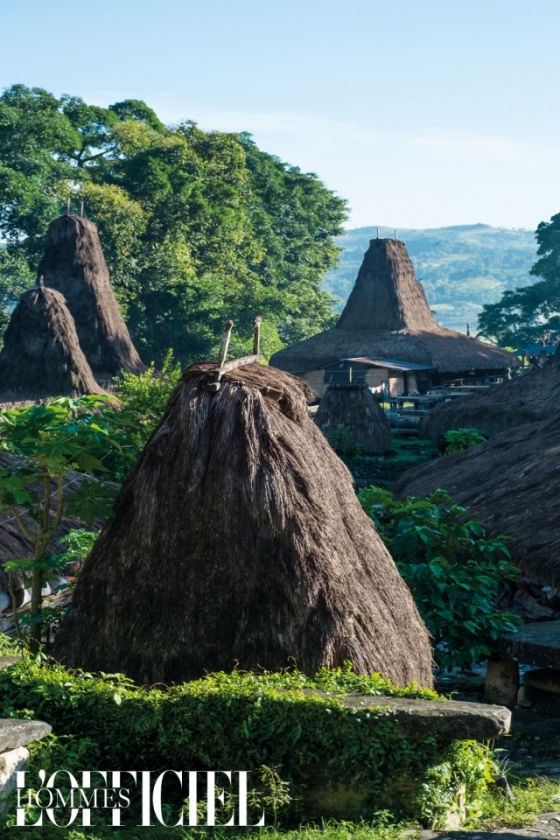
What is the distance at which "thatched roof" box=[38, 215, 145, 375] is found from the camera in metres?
30.1

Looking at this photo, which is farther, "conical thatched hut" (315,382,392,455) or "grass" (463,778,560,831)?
"conical thatched hut" (315,382,392,455)

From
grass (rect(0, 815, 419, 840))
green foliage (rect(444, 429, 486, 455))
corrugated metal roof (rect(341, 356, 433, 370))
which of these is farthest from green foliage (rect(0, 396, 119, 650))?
corrugated metal roof (rect(341, 356, 433, 370))

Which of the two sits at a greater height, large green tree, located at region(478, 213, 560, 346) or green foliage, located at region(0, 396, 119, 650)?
large green tree, located at region(478, 213, 560, 346)

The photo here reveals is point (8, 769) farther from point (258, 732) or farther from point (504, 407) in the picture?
point (504, 407)

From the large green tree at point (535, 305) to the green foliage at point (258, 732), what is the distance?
4243 centimetres

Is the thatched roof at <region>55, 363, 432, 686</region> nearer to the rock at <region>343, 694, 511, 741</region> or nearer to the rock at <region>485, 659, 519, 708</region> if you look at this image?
the rock at <region>343, 694, 511, 741</region>

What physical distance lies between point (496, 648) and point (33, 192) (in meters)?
31.3

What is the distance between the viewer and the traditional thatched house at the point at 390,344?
1478 inches

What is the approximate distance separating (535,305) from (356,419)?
24.3 m

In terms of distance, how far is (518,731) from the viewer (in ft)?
28.7

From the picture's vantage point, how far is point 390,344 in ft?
124

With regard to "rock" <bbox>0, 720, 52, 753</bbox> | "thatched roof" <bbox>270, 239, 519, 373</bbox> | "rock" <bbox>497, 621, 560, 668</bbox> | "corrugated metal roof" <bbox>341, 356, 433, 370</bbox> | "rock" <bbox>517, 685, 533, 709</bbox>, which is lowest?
"rock" <bbox>517, 685, 533, 709</bbox>

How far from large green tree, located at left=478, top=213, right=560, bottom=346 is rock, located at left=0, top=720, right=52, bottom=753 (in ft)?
142

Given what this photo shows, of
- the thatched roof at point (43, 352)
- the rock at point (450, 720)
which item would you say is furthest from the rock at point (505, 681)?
the thatched roof at point (43, 352)
